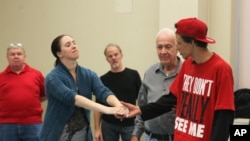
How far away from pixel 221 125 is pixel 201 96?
20 cm

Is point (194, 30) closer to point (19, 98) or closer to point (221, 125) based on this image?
point (221, 125)

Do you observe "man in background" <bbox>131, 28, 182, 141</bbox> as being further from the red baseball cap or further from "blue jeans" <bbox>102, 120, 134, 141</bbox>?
"blue jeans" <bbox>102, 120, 134, 141</bbox>

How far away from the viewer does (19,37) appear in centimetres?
541

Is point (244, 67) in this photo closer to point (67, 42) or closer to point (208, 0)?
point (208, 0)

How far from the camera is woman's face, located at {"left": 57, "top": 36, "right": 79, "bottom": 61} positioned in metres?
2.87

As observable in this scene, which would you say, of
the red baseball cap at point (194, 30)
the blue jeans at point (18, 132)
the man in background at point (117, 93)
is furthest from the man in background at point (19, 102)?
the red baseball cap at point (194, 30)

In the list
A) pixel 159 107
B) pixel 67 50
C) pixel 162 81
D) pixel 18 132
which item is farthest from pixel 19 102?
pixel 159 107

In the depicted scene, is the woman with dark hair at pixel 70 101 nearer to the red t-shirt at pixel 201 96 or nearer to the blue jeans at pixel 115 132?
the red t-shirt at pixel 201 96

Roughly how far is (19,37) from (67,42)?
267cm

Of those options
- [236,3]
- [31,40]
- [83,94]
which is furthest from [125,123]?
[31,40]

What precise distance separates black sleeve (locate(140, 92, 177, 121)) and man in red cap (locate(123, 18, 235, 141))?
0.17m

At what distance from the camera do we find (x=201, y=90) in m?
2.17

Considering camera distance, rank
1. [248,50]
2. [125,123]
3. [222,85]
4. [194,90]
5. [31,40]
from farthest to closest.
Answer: [31,40] → [248,50] → [125,123] → [194,90] → [222,85]

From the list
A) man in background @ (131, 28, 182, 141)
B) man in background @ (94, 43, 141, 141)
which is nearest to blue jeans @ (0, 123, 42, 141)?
man in background @ (94, 43, 141, 141)
